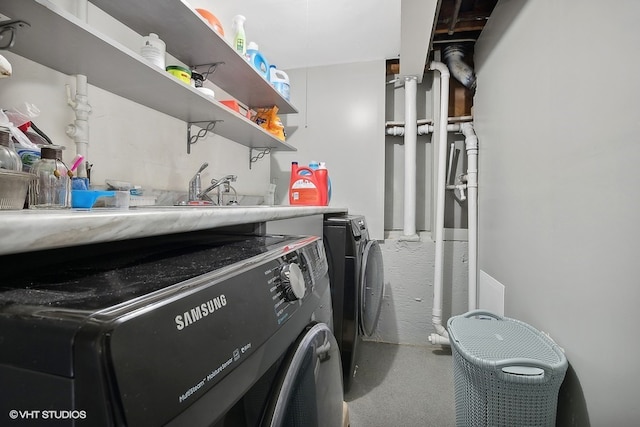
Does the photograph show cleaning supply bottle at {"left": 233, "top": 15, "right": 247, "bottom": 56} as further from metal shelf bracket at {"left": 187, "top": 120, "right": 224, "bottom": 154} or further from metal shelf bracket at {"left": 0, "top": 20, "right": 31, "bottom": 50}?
metal shelf bracket at {"left": 0, "top": 20, "right": 31, "bottom": 50}

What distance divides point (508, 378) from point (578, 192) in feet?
2.50

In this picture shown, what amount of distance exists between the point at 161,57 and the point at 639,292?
1953 mm

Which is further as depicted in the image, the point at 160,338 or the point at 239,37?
the point at 239,37

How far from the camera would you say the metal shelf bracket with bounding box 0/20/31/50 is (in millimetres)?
884

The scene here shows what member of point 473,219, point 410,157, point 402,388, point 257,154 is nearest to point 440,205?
point 473,219

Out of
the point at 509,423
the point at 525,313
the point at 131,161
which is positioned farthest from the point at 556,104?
the point at 131,161

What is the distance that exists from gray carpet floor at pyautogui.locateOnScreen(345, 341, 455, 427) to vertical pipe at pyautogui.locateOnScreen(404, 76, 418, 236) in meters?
1.06

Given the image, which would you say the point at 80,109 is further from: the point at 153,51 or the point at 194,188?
the point at 194,188

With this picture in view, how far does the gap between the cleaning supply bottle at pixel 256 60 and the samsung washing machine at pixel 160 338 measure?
169 cm

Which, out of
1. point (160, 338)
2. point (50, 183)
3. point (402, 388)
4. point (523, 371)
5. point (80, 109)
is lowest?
point (402, 388)

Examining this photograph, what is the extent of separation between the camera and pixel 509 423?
44.8 inches

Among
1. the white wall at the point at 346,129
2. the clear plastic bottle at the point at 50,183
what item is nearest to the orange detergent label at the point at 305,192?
the white wall at the point at 346,129

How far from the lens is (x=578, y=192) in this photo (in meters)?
1.15

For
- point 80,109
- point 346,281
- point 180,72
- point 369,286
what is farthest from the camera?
point 369,286
